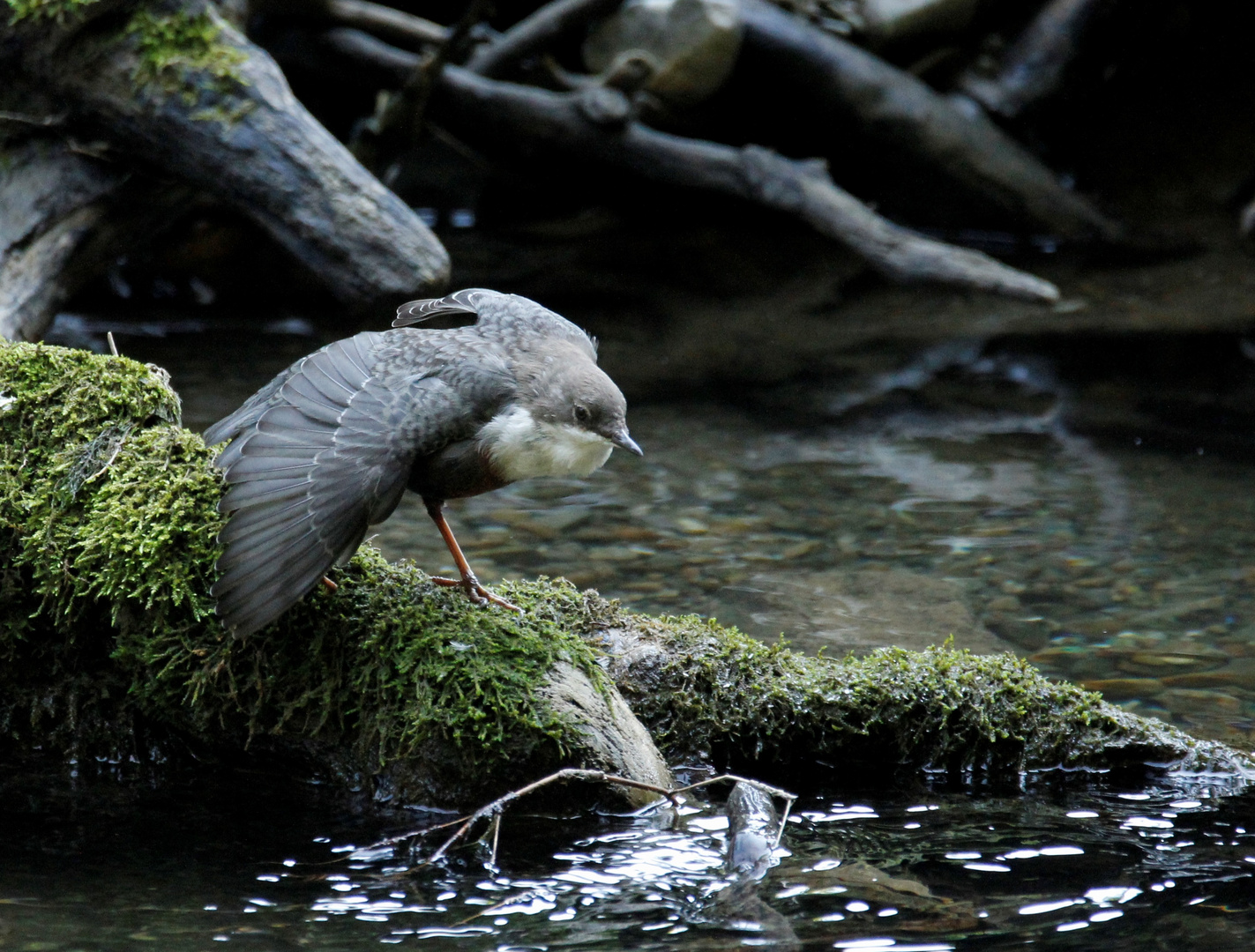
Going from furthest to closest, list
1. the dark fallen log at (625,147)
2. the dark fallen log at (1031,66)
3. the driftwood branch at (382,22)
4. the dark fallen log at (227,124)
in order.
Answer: the dark fallen log at (1031,66) < the driftwood branch at (382,22) < the dark fallen log at (625,147) < the dark fallen log at (227,124)

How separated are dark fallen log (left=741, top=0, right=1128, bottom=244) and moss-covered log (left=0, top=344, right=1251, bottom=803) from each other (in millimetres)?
6632

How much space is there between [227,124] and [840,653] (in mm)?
3454

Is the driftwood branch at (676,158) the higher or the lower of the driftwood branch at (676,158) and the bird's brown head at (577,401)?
the higher

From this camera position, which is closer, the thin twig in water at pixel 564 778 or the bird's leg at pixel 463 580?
the thin twig in water at pixel 564 778

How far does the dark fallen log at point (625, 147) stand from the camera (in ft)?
27.3

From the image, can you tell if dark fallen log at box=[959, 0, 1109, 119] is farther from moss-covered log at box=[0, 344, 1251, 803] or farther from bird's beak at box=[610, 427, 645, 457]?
bird's beak at box=[610, 427, 645, 457]

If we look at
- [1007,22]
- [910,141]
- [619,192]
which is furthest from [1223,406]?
[619,192]

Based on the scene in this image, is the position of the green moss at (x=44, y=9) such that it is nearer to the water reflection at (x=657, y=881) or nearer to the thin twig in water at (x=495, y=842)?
the water reflection at (x=657, y=881)

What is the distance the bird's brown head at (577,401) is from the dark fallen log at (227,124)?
217 cm

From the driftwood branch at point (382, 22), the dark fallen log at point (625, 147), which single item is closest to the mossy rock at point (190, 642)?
the dark fallen log at point (625, 147)

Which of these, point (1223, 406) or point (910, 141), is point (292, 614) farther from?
point (910, 141)

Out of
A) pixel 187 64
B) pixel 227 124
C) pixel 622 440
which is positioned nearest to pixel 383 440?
pixel 622 440

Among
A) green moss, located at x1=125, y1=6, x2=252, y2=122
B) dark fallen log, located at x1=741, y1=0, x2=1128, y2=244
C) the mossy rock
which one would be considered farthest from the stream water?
dark fallen log, located at x1=741, y1=0, x2=1128, y2=244

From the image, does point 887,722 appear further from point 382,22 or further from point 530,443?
point 382,22
